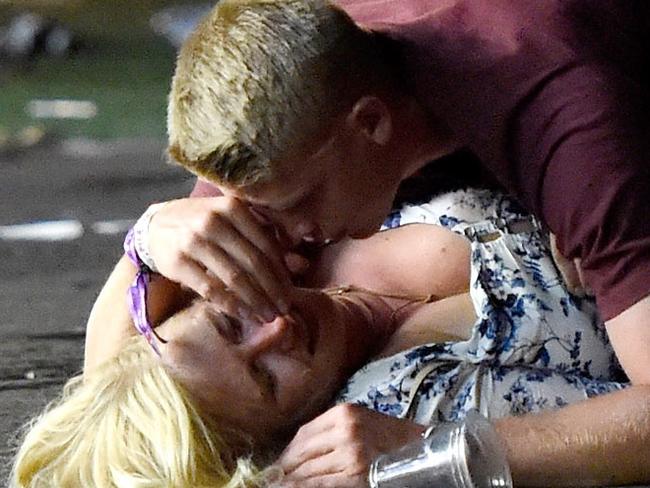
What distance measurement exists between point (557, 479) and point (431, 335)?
11.0 inches

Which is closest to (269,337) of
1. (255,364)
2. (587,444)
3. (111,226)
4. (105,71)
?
(255,364)

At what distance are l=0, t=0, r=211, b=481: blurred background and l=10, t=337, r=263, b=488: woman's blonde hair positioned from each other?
4.1 inches

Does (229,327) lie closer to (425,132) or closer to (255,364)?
(255,364)

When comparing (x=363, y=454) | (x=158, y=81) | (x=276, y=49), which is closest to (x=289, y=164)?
(x=276, y=49)

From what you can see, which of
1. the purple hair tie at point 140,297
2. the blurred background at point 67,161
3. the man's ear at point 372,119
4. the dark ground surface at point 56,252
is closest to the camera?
the man's ear at point 372,119

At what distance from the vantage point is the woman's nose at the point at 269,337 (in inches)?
51.3

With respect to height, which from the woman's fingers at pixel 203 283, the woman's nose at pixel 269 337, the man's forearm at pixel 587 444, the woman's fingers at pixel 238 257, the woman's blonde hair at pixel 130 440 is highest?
the woman's fingers at pixel 238 257

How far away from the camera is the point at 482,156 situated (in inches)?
47.8

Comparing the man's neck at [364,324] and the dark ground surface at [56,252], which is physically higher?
the man's neck at [364,324]

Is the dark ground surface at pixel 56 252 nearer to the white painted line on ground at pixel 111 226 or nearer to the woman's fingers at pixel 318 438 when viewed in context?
the white painted line on ground at pixel 111 226

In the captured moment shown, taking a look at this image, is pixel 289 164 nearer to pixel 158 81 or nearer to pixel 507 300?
pixel 507 300

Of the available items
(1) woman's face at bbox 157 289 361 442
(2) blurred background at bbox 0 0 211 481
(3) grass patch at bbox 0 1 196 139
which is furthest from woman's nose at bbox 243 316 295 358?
(3) grass patch at bbox 0 1 196 139

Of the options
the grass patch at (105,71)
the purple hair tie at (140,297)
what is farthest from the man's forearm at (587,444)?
the grass patch at (105,71)

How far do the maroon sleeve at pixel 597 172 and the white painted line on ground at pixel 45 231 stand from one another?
1.56 m
